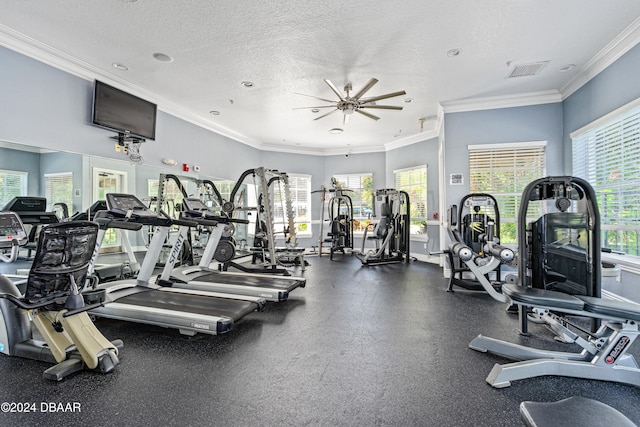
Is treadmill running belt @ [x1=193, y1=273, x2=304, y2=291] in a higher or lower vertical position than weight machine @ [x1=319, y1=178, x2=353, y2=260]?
lower

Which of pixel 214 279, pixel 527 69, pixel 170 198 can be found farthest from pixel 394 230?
pixel 170 198

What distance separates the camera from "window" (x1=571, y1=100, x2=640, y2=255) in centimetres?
324

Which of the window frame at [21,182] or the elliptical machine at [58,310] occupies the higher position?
the window frame at [21,182]

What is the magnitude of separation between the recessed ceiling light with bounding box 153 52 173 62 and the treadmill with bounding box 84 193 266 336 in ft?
5.85

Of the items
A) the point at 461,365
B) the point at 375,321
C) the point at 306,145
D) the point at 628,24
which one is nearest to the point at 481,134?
the point at 628,24

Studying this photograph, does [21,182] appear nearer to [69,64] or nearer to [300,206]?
[69,64]

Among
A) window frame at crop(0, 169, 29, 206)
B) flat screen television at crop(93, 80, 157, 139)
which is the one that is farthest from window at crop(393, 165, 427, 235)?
window frame at crop(0, 169, 29, 206)

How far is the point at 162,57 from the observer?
371 centimetres

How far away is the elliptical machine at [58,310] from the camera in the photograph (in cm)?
203

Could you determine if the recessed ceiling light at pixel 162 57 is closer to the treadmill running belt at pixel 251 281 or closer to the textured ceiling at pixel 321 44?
the textured ceiling at pixel 321 44

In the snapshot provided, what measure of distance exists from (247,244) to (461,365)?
5.91m

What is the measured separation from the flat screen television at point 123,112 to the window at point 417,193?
5.93m

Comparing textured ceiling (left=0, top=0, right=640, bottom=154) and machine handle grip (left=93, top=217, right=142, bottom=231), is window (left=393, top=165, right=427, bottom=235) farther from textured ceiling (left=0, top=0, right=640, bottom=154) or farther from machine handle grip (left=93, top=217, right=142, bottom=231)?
machine handle grip (left=93, top=217, right=142, bottom=231)

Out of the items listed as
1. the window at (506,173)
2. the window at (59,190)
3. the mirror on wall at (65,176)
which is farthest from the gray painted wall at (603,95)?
the window at (59,190)
